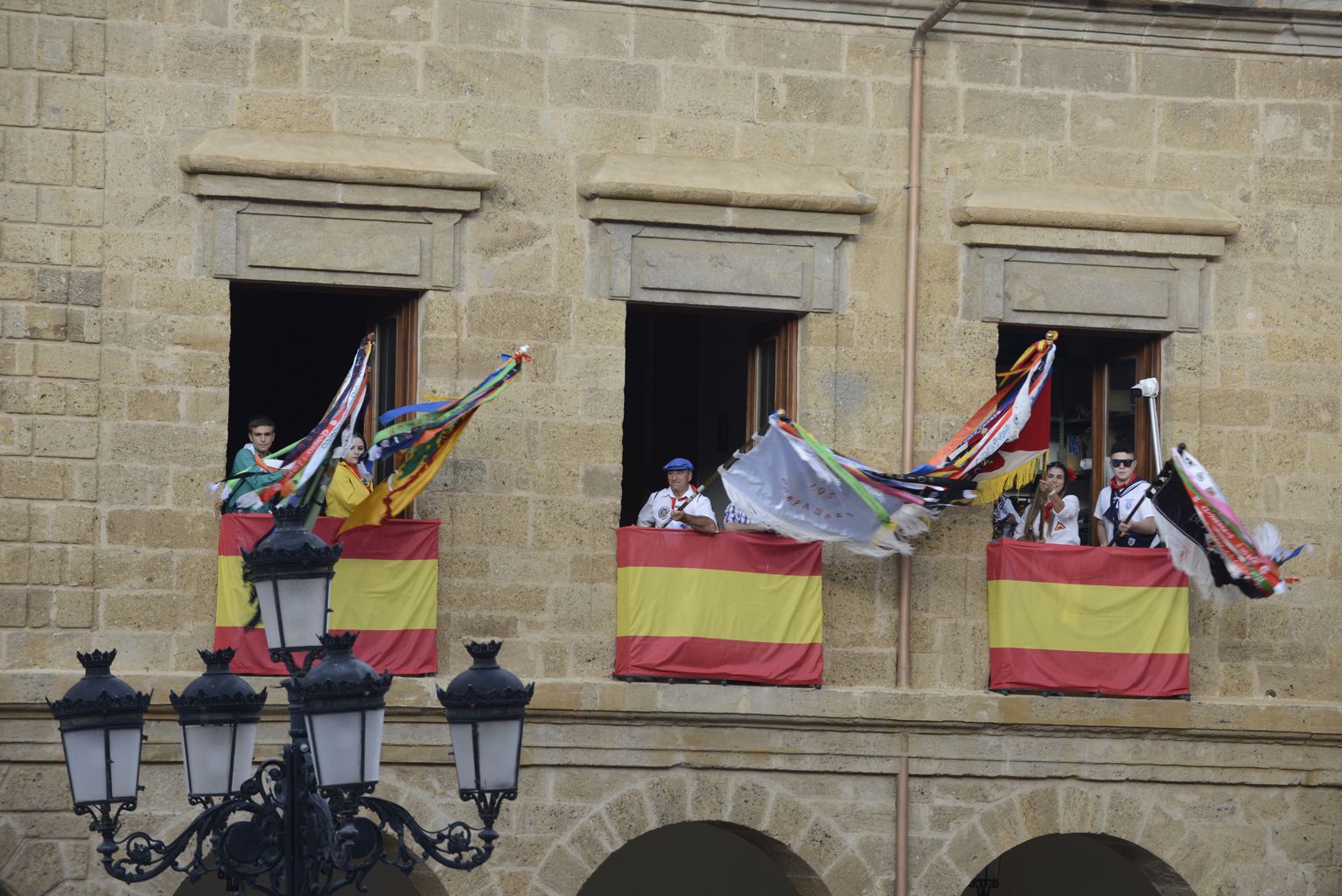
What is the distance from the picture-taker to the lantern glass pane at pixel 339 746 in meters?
9.13

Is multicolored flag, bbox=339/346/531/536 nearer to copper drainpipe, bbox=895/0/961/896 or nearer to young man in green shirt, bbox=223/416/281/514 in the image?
young man in green shirt, bbox=223/416/281/514

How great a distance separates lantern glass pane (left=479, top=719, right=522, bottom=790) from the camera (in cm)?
959

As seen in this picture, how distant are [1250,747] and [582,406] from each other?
4766 mm

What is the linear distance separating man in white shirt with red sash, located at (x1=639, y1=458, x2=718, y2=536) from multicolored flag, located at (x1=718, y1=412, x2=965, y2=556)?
0.27 metres

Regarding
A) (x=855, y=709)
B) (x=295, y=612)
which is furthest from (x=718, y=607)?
(x=295, y=612)

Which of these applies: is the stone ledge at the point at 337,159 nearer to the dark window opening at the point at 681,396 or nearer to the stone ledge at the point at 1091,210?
the dark window opening at the point at 681,396

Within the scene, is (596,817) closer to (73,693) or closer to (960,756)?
(960,756)

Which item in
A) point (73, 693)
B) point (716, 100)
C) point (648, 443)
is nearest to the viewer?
point (73, 693)

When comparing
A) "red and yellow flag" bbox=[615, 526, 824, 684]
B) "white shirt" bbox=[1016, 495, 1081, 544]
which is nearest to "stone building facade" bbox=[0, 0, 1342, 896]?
"red and yellow flag" bbox=[615, 526, 824, 684]

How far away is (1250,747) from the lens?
51.0ft

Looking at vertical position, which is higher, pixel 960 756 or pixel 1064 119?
pixel 1064 119

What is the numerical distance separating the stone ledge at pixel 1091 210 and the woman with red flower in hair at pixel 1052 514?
5.14 ft

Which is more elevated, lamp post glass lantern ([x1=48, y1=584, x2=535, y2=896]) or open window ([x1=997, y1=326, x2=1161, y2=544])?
open window ([x1=997, y1=326, x2=1161, y2=544])

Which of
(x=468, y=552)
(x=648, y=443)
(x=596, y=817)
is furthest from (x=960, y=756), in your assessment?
(x=648, y=443)
